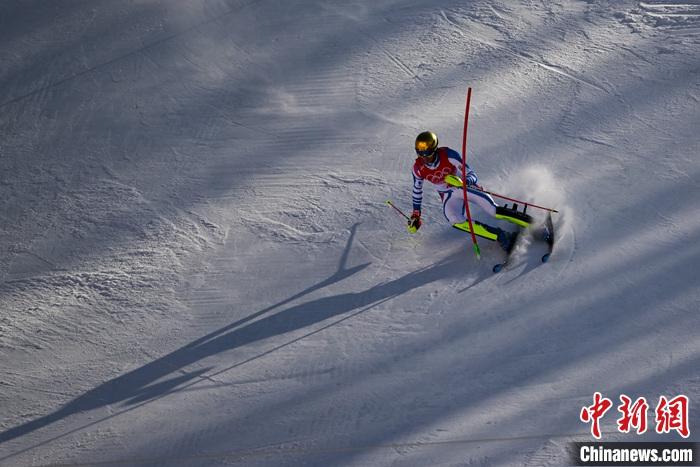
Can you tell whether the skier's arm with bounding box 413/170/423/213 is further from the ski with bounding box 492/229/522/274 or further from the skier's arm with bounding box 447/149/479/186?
the ski with bounding box 492/229/522/274

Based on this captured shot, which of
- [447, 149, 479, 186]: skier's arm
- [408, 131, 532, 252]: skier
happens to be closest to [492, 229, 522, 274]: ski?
[408, 131, 532, 252]: skier

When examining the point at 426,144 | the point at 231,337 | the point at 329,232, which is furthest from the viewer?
the point at 329,232

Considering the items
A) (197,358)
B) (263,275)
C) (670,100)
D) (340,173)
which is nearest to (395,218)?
(340,173)

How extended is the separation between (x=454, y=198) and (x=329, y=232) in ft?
5.54

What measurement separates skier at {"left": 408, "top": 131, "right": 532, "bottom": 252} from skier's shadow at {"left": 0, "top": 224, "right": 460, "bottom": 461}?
1.73ft

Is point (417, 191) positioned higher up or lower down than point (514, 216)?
higher up

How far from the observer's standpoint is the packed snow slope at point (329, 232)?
8.18 m

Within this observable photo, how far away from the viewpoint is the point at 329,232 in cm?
990

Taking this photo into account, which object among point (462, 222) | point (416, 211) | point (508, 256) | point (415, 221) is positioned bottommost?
point (508, 256)

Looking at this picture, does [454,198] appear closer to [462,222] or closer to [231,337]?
[462,222]

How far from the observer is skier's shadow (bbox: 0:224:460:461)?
8.46m

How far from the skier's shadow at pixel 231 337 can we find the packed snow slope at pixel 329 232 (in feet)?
0.10

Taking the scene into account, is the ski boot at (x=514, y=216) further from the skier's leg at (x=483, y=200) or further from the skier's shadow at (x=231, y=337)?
the skier's shadow at (x=231, y=337)

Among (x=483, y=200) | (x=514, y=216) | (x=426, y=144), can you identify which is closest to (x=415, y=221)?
(x=483, y=200)
